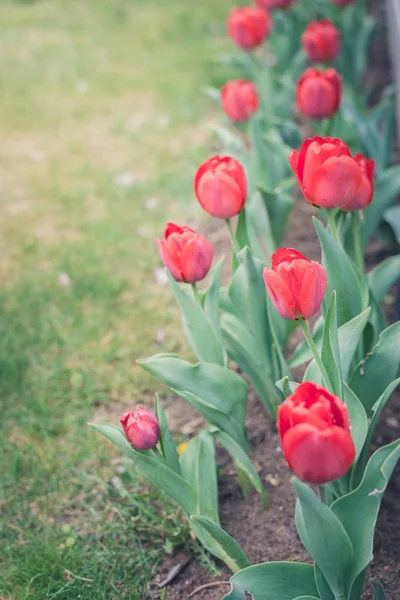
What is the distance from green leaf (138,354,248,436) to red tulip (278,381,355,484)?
46 cm

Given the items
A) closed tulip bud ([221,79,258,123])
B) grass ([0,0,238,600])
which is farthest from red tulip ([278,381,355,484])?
closed tulip bud ([221,79,258,123])

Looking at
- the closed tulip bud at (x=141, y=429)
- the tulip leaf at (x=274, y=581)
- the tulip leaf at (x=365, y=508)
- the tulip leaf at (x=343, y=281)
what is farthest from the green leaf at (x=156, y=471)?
the tulip leaf at (x=343, y=281)

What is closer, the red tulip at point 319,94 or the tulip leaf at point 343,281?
the tulip leaf at point 343,281

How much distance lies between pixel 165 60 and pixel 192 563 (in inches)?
157

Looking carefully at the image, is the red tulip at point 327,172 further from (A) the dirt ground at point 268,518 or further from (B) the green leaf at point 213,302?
(A) the dirt ground at point 268,518

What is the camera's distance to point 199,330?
166cm

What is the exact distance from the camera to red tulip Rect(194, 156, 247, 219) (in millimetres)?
1548

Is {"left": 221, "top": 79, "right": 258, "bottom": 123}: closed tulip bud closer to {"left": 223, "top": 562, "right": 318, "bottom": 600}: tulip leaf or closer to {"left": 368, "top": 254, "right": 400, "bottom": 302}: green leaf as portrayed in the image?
{"left": 368, "top": 254, "right": 400, "bottom": 302}: green leaf

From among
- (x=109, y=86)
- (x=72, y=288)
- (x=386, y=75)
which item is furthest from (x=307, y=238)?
(x=109, y=86)

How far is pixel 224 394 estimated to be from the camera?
161 cm

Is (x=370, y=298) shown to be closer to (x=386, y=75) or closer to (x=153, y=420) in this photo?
(x=153, y=420)

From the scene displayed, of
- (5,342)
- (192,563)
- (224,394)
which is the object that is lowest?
(192,563)

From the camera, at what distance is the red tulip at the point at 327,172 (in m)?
1.42

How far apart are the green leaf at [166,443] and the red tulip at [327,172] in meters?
0.55
